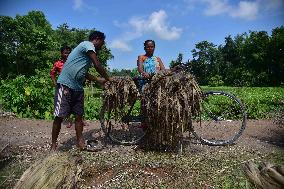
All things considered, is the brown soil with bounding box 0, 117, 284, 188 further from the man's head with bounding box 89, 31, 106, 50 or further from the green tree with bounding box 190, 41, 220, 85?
the green tree with bounding box 190, 41, 220, 85

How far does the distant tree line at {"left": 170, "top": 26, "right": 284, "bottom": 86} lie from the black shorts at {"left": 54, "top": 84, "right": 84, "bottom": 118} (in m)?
27.1

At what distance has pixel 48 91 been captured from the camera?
961cm

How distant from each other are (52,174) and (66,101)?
201 cm

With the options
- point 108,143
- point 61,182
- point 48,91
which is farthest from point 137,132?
point 48,91

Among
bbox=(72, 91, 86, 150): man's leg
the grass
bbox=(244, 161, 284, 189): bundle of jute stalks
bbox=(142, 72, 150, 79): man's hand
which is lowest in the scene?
the grass

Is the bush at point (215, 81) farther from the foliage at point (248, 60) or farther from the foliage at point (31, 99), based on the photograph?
the foliage at point (31, 99)

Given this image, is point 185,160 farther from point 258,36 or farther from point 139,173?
Answer: point 258,36

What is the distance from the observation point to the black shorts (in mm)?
5023

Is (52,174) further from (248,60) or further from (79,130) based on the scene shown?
(248,60)

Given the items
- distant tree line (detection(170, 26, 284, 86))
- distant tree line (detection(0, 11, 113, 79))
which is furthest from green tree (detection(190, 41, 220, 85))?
distant tree line (detection(0, 11, 113, 79))

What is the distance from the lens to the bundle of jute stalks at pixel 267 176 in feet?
9.92

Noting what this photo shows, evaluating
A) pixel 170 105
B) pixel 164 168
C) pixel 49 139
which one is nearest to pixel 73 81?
pixel 170 105

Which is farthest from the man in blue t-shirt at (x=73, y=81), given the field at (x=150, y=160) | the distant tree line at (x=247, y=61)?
the distant tree line at (x=247, y=61)

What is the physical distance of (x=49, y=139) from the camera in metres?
6.29
